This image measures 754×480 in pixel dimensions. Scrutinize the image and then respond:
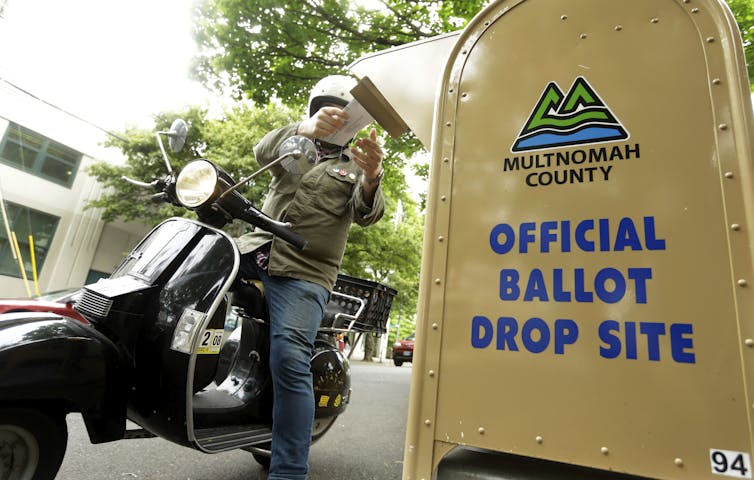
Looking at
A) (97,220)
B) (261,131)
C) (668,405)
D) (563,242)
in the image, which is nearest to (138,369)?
(563,242)

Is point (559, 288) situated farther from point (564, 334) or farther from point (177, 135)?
point (177, 135)

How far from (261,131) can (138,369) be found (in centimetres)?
1197

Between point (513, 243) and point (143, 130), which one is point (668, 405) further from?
point (143, 130)

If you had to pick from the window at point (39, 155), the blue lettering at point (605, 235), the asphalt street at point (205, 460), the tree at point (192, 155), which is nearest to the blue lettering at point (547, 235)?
the blue lettering at point (605, 235)

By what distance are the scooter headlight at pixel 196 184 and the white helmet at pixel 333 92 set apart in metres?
0.89

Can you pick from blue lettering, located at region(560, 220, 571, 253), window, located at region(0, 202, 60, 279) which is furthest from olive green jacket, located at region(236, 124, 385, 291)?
window, located at region(0, 202, 60, 279)

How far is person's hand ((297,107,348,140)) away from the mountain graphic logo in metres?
0.95

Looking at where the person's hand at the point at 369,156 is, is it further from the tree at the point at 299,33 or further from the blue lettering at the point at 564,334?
the tree at the point at 299,33

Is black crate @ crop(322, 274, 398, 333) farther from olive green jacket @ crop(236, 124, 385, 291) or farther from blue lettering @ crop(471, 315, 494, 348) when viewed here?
blue lettering @ crop(471, 315, 494, 348)

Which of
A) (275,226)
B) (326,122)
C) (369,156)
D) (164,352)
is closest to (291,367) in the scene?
(164,352)

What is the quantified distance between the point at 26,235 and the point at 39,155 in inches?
96.1

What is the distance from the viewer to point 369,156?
6.72ft

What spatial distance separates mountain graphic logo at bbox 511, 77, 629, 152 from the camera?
3.86 feet

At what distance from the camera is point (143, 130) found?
43.4 feet
